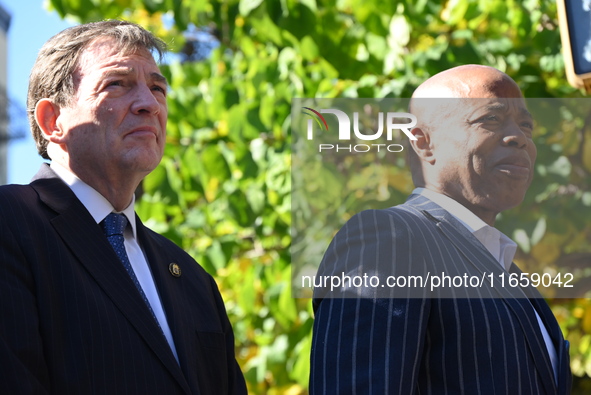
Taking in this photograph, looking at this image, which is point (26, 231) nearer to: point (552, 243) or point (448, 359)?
point (448, 359)

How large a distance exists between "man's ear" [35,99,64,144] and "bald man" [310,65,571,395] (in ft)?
2.68

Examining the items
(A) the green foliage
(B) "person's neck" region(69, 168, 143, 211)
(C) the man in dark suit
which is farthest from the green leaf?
(B) "person's neck" region(69, 168, 143, 211)

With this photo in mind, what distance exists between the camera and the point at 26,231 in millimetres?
1807

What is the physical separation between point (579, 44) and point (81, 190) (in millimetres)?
1208

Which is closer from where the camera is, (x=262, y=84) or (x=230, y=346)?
(x=230, y=346)

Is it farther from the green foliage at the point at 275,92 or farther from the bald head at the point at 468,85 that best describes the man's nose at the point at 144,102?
the green foliage at the point at 275,92

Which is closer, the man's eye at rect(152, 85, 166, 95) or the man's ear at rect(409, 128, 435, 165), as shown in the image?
the man's ear at rect(409, 128, 435, 165)

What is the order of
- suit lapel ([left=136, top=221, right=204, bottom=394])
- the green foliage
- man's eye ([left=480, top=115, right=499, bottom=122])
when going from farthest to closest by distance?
the green foliage → suit lapel ([left=136, top=221, right=204, bottom=394]) → man's eye ([left=480, top=115, right=499, bottom=122])

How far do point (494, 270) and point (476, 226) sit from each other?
3.8 inches

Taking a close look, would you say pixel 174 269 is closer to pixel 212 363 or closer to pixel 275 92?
pixel 212 363

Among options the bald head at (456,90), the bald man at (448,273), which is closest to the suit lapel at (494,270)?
the bald man at (448,273)

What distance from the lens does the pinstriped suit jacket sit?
1.61 metres

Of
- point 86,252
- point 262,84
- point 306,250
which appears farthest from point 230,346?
point 262,84

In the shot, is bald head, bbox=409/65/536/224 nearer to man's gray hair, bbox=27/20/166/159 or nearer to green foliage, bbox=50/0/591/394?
man's gray hair, bbox=27/20/166/159
